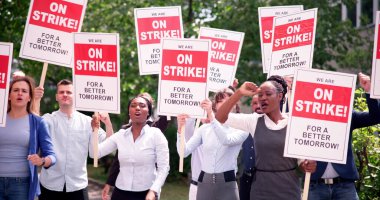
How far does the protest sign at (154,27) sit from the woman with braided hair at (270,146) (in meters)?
3.59

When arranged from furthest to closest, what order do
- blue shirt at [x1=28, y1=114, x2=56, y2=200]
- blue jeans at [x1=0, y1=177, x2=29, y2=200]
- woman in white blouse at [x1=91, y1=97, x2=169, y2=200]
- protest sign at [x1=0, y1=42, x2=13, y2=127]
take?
1. woman in white blouse at [x1=91, y1=97, x2=169, y2=200]
2. protest sign at [x1=0, y1=42, x2=13, y2=127]
3. blue shirt at [x1=28, y1=114, x2=56, y2=200]
4. blue jeans at [x1=0, y1=177, x2=29, y2=200]

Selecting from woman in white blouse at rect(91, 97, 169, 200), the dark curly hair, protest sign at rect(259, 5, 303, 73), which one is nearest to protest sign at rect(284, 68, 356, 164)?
the dark curly hair

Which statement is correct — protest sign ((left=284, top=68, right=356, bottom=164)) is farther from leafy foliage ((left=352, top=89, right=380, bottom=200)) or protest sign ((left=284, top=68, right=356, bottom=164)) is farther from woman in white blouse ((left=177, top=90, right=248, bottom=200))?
leafy foliage ((left=352, top=89, right=380, bottom=200))

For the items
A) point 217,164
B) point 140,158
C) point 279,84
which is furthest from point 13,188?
point 279,84

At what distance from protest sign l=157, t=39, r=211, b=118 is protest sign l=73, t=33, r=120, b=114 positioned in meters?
0.51

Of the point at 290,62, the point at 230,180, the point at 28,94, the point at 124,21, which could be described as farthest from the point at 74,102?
the point at 124,21

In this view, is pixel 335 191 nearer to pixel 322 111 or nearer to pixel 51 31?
pixel 322 111

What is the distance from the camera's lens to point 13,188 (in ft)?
24.2

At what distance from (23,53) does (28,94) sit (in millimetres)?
1658

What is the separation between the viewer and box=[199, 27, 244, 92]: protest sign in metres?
10.6

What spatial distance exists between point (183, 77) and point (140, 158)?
4.03 feet

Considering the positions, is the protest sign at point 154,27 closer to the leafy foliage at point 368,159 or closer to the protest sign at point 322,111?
the leafy foliage at point 368,159

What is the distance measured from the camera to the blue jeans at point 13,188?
7.35m

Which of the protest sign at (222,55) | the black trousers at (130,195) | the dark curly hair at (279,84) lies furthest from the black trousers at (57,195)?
the protest sign at (222,55)
